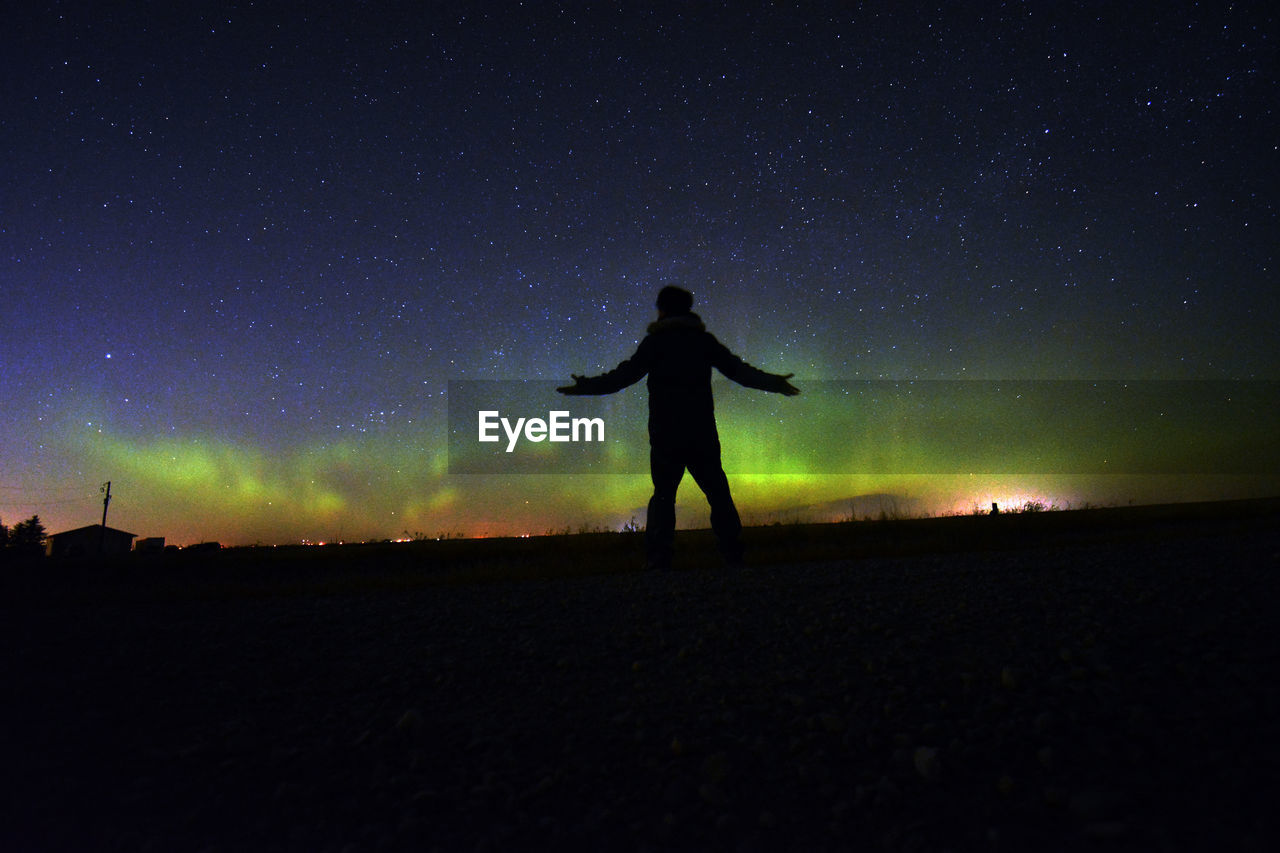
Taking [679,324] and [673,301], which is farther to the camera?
[673,301]

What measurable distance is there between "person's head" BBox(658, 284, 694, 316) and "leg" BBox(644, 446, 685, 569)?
1.56 meters

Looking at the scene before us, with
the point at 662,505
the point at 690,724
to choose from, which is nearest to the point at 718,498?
the point at 662,505

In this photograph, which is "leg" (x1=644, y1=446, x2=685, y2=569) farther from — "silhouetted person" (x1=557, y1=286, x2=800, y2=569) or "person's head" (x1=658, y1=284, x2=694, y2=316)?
"person's head" (x1=658, y1=284, x2=694, y2=316)

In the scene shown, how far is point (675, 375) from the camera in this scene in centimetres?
691

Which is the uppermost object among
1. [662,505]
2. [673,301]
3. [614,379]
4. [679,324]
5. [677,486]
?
[673,301]

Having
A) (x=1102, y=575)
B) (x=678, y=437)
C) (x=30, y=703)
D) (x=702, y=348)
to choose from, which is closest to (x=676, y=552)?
(x=678, y=437)

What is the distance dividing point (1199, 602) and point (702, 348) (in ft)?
15.1

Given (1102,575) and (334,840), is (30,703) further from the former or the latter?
(1102,575)

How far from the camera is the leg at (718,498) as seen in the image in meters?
6.58

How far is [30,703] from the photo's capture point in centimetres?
318

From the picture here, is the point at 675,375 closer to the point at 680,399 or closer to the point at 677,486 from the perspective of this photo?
the point at 680,399

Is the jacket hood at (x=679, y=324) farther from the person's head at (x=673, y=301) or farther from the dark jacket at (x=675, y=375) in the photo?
the person's head at (x=673, y=301)

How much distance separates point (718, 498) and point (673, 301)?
2.23 meters

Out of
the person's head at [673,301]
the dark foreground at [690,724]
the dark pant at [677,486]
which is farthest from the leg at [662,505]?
the dark foreground at [690,724]
